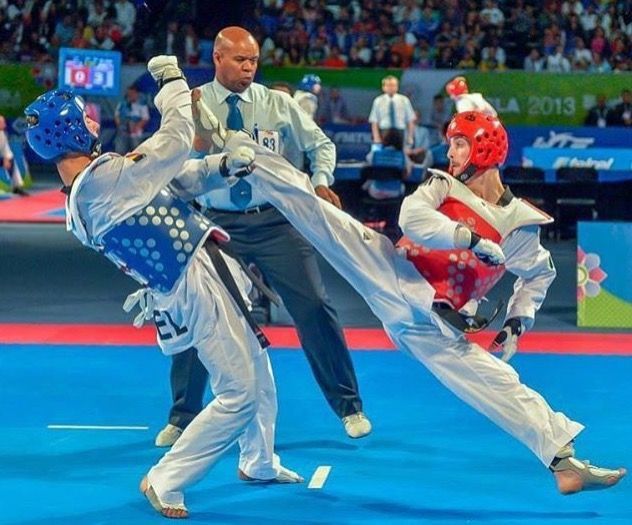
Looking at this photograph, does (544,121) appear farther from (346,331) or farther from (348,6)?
(346,331)

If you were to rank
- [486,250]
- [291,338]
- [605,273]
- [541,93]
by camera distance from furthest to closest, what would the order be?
1. [541,93]
2. [605,273]
3. [291,338]
4. [486,250]

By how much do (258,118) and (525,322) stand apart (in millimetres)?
2183

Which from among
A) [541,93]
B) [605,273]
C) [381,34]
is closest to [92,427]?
[605,273]

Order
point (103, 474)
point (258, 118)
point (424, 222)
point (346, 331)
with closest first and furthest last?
1. point (424, 222)
2. point (103, 474)
3. point (258, 118)
4. point (346, 331)

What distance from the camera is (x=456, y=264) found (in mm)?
5906

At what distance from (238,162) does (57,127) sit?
77 centimetres

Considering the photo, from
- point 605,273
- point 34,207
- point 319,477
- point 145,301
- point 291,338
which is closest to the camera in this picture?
point 145,301

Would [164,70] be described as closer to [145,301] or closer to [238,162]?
[238,162]

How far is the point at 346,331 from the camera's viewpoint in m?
10.5

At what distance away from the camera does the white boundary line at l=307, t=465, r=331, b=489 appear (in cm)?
637

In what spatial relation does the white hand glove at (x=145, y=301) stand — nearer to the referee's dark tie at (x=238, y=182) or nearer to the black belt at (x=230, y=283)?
the black belt at (x=230, y=283)

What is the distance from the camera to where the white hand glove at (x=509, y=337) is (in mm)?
6004

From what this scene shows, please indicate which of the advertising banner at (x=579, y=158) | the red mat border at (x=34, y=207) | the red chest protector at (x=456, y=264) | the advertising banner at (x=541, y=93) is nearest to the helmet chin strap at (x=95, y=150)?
the red chest protector at (x=456, y=264)

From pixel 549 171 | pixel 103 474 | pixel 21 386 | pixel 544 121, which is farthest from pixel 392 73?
pixel 103 474
